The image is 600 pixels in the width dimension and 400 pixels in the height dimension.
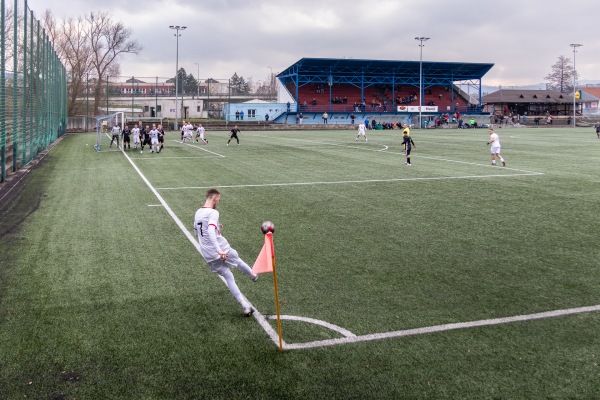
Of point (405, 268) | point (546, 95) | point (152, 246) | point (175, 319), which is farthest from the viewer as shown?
point (546, 95)

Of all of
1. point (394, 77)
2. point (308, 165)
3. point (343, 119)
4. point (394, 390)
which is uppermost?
point (394, 77)

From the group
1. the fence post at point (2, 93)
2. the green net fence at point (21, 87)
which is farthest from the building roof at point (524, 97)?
the fence post at point (2, 93)

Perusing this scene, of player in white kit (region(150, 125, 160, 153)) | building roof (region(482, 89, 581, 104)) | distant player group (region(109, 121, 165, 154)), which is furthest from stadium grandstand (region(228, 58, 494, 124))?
player in white kit (region(150, 125, 160, 153))

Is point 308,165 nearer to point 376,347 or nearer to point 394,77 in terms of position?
point 376,347

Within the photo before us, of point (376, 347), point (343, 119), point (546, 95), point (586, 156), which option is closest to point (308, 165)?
point (586, 156)

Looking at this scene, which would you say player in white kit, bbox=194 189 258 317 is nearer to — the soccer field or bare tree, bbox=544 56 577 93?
the soccer field

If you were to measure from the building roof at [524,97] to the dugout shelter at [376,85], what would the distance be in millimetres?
7530

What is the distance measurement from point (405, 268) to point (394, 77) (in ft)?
266

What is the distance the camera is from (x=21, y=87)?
22.6 meters

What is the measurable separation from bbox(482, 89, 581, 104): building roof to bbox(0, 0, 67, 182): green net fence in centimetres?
8113

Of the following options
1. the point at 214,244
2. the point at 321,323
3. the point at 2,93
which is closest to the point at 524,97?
the point at 2,93

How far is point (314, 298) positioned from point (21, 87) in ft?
64.0

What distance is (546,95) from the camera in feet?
327

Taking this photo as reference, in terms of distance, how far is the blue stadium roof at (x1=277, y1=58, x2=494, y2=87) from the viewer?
271 ft
